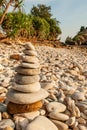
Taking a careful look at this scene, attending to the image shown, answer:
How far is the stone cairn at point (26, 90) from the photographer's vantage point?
388 cm

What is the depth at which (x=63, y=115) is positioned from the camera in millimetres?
4102

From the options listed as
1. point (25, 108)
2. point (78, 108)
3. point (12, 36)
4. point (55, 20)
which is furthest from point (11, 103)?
point (55, 20)

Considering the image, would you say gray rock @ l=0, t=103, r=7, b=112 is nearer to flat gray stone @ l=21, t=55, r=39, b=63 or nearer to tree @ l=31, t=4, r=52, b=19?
flat gray stone @ l=21, t=55, r=39, b=63

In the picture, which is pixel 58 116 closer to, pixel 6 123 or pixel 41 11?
A: pixel 6 123

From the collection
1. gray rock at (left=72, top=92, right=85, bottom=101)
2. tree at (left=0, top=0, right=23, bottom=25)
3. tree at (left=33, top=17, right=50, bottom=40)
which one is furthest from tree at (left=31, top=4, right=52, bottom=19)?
gray rock at (left=72, top=92, right=85, bottom=101)

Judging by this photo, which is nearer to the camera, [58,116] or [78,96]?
[58,116]

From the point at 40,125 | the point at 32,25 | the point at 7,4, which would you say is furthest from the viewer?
the point at 32,25

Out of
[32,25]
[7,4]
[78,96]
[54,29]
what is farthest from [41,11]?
[78,96]

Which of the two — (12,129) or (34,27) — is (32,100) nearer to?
(12,129)

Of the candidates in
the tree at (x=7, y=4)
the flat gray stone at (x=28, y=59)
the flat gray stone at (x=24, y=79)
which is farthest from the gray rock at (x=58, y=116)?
the tree at (x=7, y=4)

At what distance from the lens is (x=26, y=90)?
391 centimetres

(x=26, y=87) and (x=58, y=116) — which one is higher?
(x=26, y=87)

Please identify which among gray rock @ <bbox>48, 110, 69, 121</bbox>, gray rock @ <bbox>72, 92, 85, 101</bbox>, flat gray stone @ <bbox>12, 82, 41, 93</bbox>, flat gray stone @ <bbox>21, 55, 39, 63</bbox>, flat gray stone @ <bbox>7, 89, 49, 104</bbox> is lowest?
gray rock @ <bbox>48, 110, 69, 121</bbox>

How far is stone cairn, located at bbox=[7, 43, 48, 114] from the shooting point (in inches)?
153
